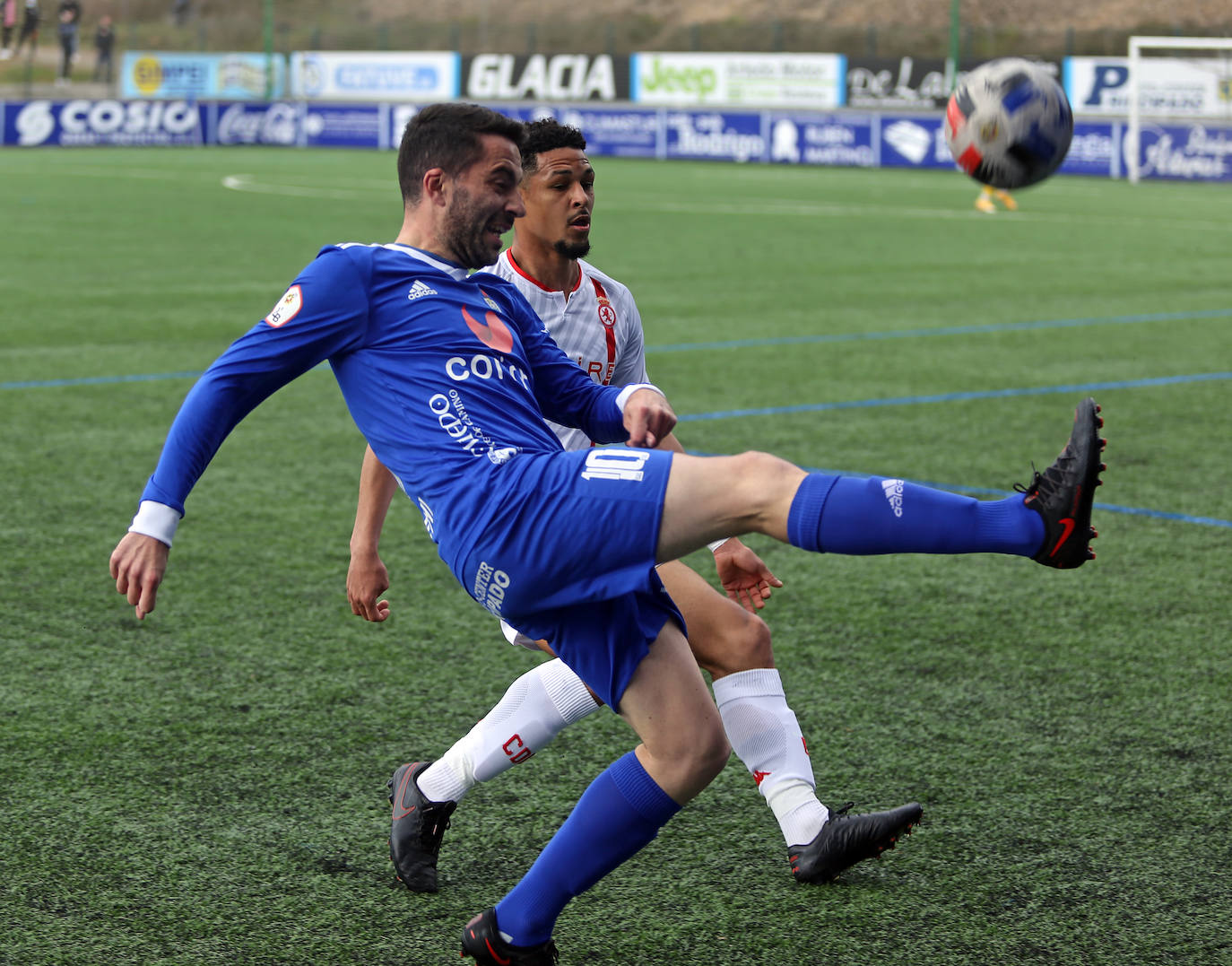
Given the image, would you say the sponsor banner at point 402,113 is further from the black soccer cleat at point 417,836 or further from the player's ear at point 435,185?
the player's ear at point 435,185

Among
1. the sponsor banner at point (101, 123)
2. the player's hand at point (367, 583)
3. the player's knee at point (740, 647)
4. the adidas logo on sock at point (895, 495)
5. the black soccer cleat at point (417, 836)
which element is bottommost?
the sponsor banner at point (101, 123)

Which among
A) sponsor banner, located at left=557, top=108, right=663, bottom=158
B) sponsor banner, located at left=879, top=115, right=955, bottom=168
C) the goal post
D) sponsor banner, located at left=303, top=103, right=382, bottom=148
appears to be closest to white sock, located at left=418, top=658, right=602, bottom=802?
the goal post

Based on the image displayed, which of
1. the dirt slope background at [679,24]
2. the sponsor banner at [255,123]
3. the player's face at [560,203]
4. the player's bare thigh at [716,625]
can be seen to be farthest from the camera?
the dirt slope background at [679,24]

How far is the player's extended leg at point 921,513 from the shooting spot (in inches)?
111

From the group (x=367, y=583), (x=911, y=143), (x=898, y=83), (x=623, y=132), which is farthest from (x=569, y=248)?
→ (x=898, y=83)

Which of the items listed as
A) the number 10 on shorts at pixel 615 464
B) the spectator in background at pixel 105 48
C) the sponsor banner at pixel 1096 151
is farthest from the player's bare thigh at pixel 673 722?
the spectator in background at pixel 105 48

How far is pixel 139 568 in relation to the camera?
306 centimetres

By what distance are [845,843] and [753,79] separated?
41.2m

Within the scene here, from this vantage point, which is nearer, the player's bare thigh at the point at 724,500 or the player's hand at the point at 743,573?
the player's bare thigh at the point at 724,500

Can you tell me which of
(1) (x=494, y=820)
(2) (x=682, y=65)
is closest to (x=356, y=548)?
(1) (x=494, y=820)

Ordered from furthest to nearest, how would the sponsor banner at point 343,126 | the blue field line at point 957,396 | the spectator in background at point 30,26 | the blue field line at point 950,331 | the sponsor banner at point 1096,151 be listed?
the spectator in background at point 30,26
the sponsor banner at point 343,126
the sponsor banner at point 1096,151
the blue field line at point 950,331
the blue field line at point 957,396

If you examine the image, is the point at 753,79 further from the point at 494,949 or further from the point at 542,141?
the point at 494,949

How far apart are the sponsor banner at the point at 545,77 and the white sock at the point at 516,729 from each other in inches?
1710

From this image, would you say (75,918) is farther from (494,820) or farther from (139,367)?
(139,367)
